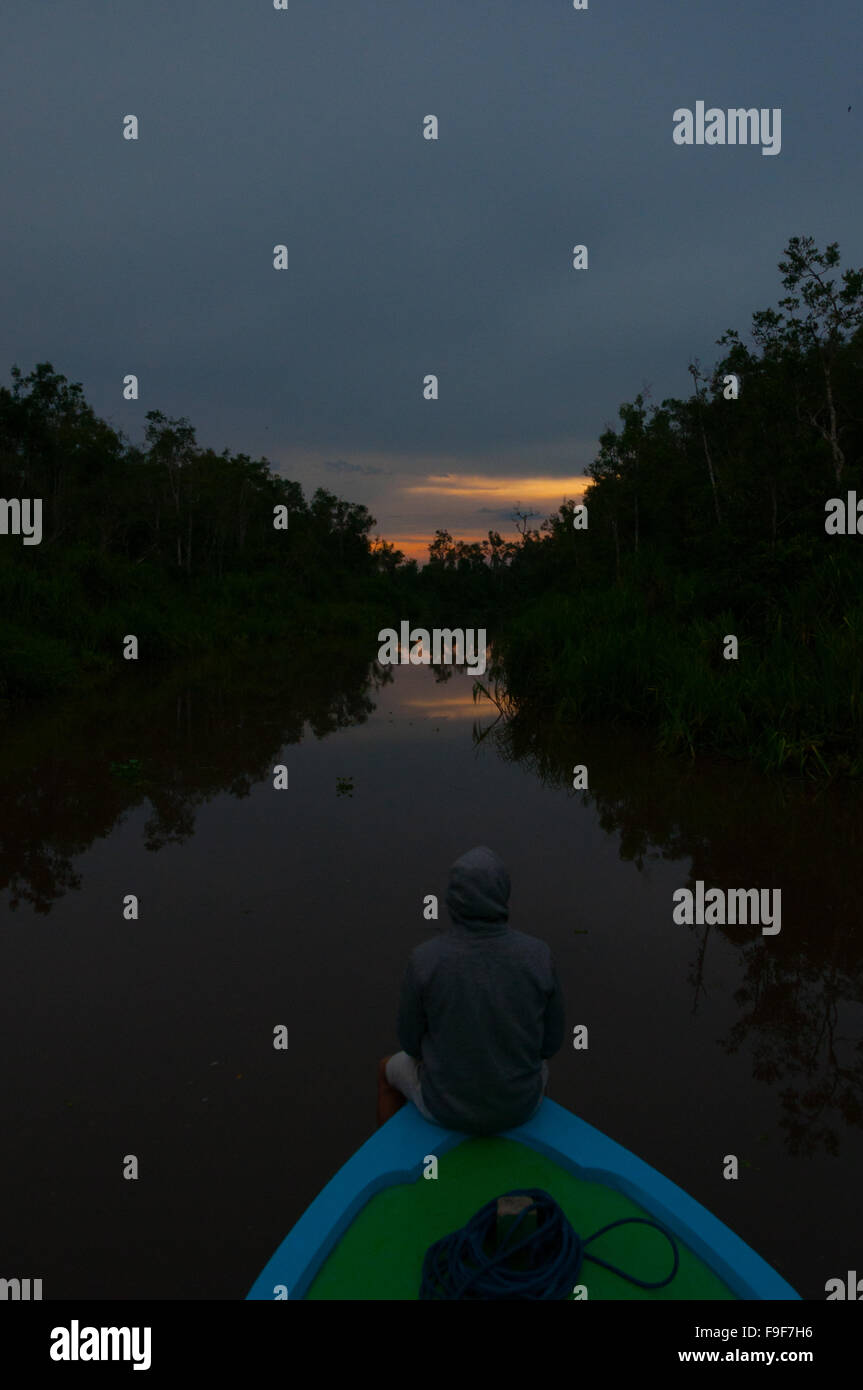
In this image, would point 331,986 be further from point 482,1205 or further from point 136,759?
point 136,759

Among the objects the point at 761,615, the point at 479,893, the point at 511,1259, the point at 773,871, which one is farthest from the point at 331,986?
the point at 761,615

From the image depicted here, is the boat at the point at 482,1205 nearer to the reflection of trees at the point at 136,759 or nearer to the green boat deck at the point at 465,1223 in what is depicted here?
the green boat deck at the point at 465,1223

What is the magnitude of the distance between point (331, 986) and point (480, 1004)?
2626 mm

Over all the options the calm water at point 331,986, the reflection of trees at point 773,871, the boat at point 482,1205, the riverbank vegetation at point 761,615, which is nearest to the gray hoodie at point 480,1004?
the boat at point 482,1205

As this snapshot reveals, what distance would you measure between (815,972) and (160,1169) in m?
3.95

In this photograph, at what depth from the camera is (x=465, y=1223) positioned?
8.25 ft

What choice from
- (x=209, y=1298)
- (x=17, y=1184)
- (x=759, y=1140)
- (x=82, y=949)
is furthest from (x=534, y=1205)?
(x=82, y=949)

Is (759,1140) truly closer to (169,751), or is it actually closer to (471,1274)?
(471,1274)

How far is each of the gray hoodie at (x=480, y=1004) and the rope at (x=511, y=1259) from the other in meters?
0.37

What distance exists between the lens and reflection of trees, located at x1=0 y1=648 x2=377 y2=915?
7.82 m

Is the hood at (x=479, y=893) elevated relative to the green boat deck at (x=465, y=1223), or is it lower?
elevated

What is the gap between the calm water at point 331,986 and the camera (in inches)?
127

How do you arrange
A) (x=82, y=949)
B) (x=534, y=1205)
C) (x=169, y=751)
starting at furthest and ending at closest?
(x=169, y=751) < (x=82, y=949) < (x=534, y=1205)
